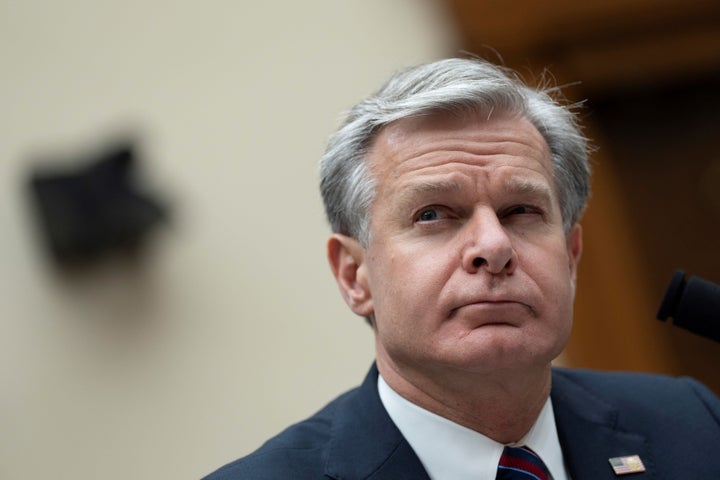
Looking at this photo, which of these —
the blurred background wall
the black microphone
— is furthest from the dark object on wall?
the black microphone

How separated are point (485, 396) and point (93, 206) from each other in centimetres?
251

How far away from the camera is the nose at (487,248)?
Result: 2.00 metres

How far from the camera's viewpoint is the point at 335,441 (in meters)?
2.21

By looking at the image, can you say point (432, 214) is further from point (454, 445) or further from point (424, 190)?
point (454, 445)

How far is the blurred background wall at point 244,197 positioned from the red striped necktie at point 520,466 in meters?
2.20

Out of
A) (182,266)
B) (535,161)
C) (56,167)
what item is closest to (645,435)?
(535,161)

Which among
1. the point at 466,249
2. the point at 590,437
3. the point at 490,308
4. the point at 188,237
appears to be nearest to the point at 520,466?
the point at 590,437

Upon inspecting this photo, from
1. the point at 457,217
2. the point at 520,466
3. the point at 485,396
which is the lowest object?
the point at 520,466

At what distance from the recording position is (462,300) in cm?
201

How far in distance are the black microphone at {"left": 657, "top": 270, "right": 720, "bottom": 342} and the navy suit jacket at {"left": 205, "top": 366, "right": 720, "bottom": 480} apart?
409 mm

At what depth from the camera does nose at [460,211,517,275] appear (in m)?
2.00

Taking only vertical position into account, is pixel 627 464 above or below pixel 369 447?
below

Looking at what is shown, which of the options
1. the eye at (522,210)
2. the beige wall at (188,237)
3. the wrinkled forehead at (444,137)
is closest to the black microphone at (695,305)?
the eye at (522,210)

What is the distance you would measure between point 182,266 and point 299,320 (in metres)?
0.56
